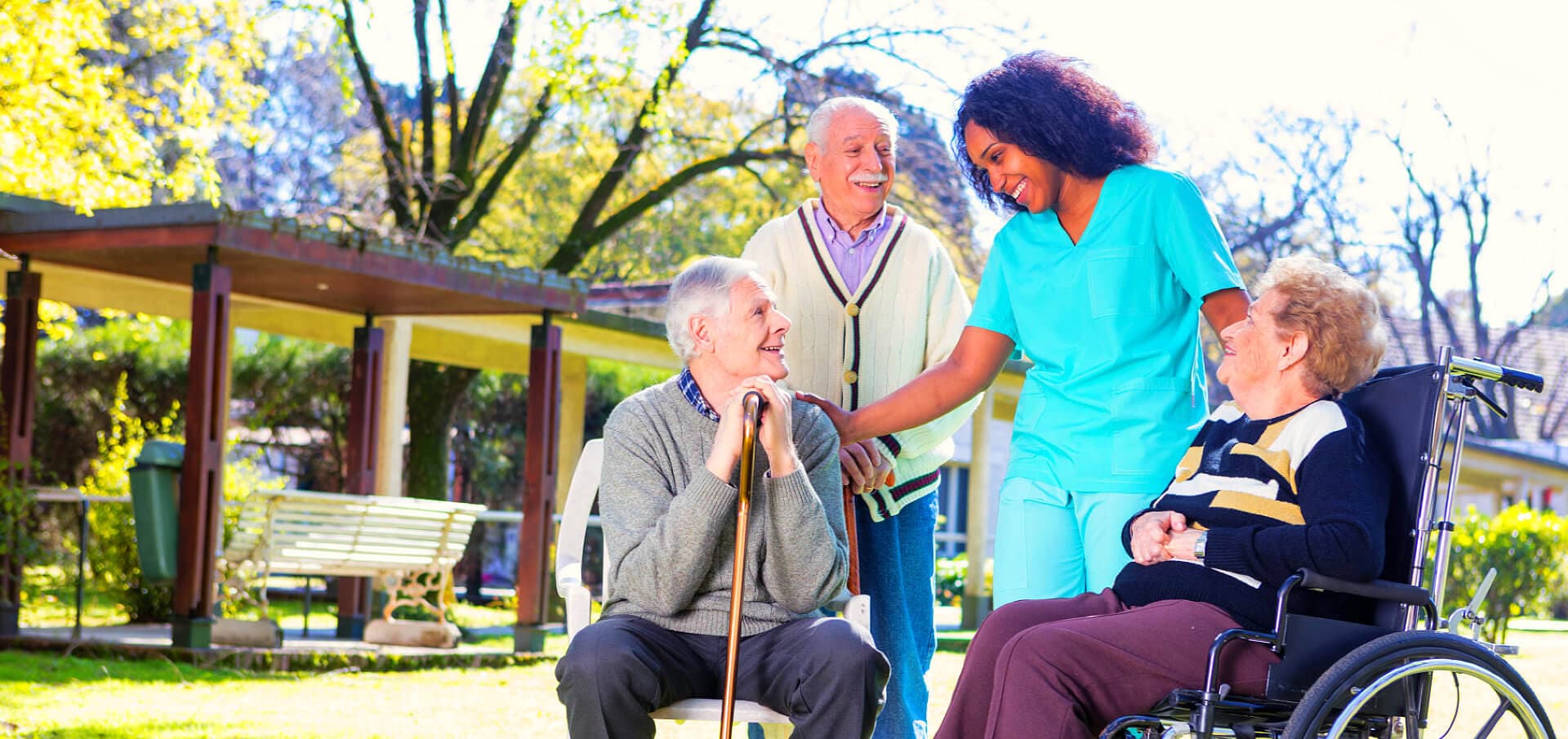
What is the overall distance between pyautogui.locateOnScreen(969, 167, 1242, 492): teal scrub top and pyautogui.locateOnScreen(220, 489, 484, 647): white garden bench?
6.34 meters

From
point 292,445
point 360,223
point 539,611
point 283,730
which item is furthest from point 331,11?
point 283,730

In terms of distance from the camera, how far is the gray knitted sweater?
2.93m

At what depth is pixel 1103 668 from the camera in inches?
105

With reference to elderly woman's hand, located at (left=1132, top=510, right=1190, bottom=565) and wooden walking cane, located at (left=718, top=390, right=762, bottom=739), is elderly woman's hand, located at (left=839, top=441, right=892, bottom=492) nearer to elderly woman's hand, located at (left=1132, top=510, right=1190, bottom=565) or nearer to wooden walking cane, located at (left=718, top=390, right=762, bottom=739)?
wooden walking cane, located at (left=718, top=390, right=762, bottom=739)

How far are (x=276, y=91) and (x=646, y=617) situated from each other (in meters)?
25.2

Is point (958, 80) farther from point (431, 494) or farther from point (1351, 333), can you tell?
point (1351, 333)

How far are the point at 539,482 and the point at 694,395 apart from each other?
292 inches

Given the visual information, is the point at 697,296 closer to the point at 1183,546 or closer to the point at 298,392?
the point at 1183,546

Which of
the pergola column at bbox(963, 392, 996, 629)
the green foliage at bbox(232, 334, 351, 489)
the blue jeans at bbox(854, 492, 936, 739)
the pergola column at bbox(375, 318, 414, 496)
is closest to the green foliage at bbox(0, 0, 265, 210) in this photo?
the green foliage at bbox(232, 334, 351, 489)

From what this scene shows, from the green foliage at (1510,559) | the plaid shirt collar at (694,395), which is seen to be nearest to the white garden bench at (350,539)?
the plaid shirt collar at (694,395)

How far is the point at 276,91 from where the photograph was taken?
26.4 meters

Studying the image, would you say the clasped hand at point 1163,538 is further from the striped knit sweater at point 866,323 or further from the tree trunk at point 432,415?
the tree trunk at point 432,415

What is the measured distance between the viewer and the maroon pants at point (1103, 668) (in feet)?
8.66

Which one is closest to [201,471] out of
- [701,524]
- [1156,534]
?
[701,524]
